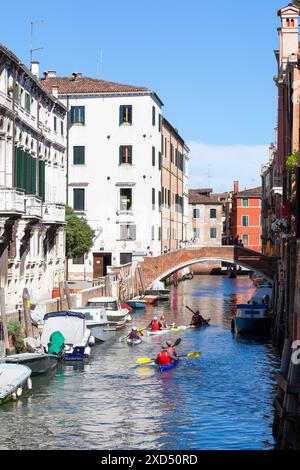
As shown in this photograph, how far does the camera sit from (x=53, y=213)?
130 ft

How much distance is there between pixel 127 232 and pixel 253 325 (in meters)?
20.4

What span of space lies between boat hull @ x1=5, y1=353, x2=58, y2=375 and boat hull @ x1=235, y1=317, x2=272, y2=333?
41.4 feet

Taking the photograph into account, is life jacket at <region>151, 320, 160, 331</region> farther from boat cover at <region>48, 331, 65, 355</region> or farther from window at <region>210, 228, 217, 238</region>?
window at <region>210, 228, 217, 238</region>

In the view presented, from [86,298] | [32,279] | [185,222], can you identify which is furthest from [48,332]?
[185,222]

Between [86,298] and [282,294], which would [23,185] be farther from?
[282,294]

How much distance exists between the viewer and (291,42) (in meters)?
37.1

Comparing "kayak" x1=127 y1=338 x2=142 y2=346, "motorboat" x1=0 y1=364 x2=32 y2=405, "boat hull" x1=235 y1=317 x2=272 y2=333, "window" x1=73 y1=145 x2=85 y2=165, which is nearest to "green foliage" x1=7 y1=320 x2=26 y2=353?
"motorboat" x1=0 y1=364 x2=32 y2=405

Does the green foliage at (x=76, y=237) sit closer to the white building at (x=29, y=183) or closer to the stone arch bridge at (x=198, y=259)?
the stone arch bridge at (x=198, y=259)

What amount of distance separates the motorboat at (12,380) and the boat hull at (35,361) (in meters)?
0.97

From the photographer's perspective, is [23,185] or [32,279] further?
[32,279]

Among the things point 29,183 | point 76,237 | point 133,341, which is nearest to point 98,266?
point 76,237

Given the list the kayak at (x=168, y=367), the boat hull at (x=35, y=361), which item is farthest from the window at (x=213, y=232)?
the boat hull at (x=35, y=361)

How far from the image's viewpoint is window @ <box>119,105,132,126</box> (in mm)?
55500
